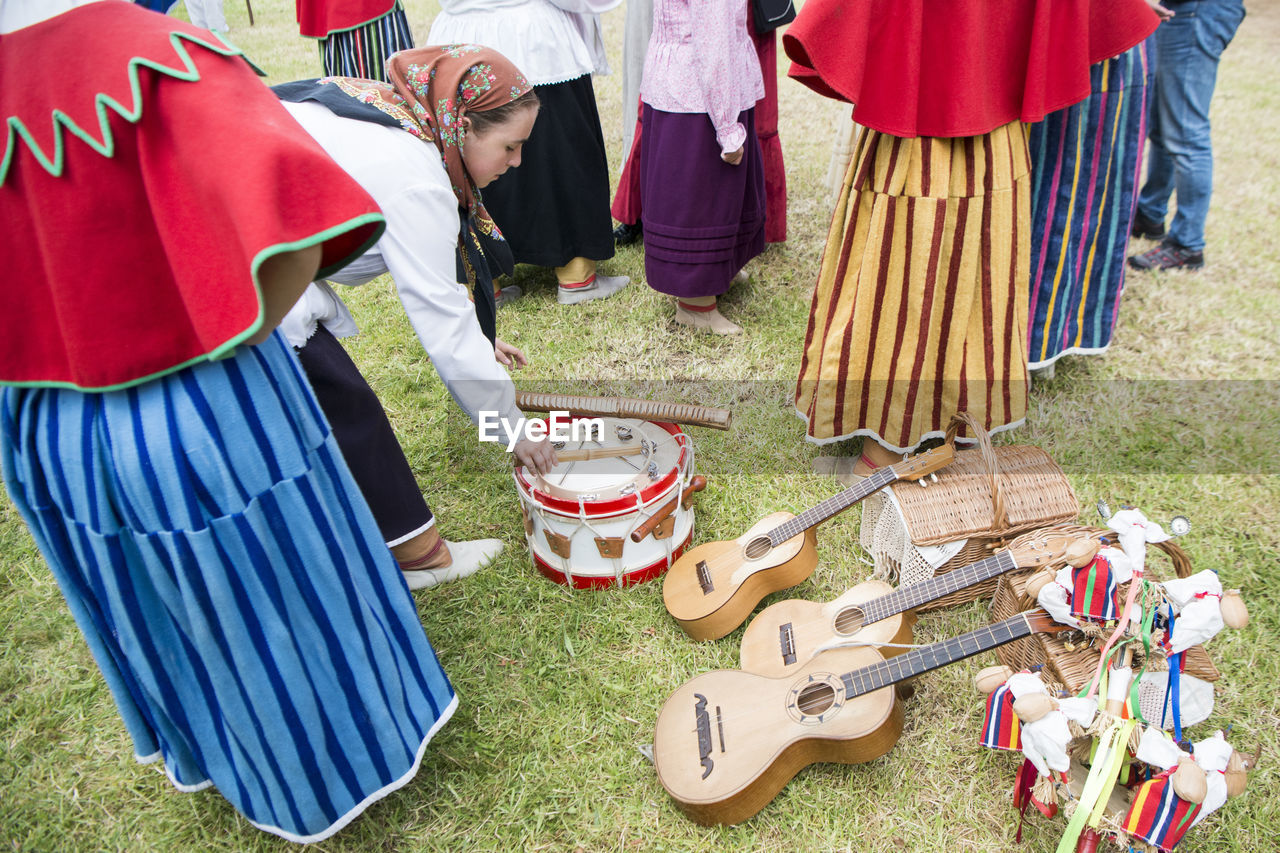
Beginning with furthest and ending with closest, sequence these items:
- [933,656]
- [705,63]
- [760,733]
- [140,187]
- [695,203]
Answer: [695,203] < [705,63] < [760,733] < [933,656] < [140,187]

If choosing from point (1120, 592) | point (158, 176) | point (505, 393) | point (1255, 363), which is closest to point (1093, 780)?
point (1120, 592)

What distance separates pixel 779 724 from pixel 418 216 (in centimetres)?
143

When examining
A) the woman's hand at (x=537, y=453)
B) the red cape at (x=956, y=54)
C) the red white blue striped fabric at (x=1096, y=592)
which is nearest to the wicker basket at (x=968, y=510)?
the red white blue striped fabric at (x=1096, y=592)

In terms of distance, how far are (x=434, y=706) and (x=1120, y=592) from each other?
1488mm

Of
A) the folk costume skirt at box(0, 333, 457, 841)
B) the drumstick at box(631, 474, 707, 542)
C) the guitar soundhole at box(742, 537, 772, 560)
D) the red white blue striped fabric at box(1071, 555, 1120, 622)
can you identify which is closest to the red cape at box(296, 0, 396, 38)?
the drumstick at box(631, 474, 707, 542)

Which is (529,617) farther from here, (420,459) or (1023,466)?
(1023,466)

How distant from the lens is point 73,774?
204cm

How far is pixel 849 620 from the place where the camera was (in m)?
2.09

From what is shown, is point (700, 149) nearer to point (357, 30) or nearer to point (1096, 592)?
point (357, 30)

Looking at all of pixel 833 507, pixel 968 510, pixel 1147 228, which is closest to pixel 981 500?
pixel 968 510

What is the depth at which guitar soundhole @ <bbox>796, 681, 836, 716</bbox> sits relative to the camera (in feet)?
6.21

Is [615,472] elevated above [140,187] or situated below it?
below

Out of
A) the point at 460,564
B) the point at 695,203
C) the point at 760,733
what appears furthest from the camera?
the point at 695,203

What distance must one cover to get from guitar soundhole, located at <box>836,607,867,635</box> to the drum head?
1.91 feet
